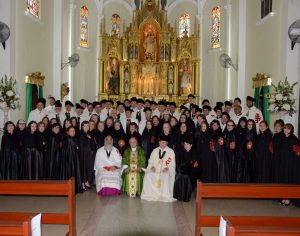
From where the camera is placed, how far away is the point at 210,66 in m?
25.1

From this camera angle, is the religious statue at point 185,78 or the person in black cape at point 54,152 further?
the religious statue at point 185,78

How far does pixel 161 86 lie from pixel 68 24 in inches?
267

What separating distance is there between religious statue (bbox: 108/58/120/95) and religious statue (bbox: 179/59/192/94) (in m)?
3.92

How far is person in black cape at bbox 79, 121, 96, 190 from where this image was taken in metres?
10.4

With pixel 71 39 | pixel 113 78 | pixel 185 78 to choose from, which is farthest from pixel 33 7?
pixel 185 78

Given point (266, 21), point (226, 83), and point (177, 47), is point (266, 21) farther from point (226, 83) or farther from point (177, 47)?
point (177, 47)

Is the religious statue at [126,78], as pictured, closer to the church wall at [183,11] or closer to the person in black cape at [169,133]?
the church wall at [183,11]

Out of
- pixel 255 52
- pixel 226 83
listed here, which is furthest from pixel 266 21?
pixel 226 83

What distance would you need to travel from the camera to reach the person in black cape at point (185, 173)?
938 cm

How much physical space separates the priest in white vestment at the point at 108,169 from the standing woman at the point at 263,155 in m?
3.45

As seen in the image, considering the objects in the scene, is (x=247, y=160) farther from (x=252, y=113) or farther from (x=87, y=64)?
(x=87, y=64)

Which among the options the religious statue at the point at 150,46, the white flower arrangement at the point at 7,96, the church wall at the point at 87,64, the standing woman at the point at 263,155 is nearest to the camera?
the standing woman at the point at 263,155

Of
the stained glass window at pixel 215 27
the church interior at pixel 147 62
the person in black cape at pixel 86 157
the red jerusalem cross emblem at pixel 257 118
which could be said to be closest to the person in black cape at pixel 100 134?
the person in black cape at pixel 86 157

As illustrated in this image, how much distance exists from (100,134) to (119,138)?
0.54 m
